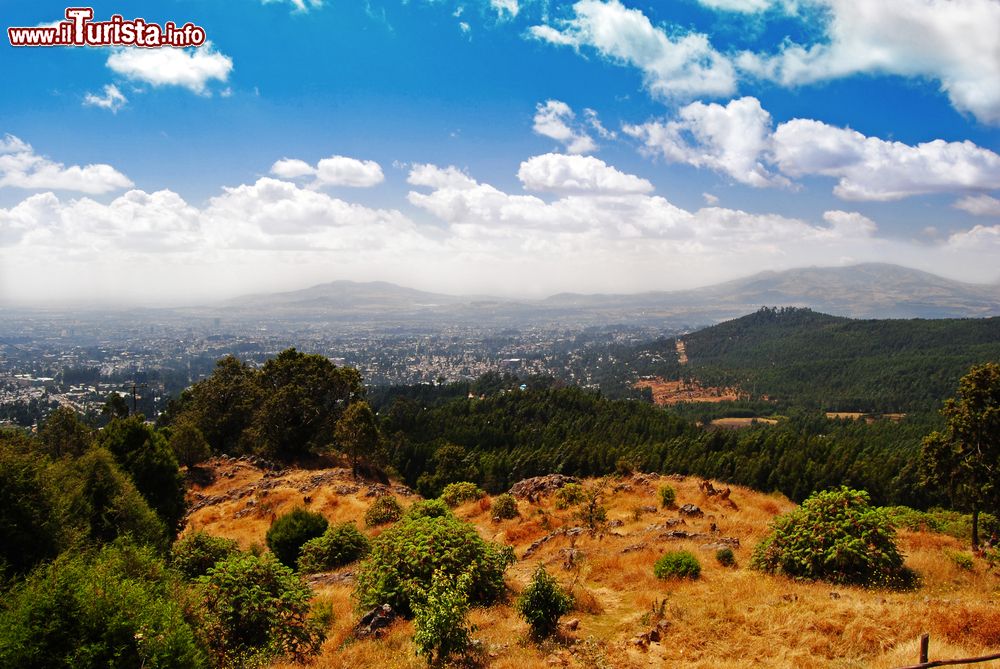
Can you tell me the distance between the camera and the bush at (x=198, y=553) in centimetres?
1664

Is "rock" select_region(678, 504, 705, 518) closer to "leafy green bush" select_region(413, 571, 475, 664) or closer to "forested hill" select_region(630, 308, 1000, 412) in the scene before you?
"leafy green bush" select_region(413, 571, 475, 664)

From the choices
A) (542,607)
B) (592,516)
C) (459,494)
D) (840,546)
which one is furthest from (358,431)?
(840,546)

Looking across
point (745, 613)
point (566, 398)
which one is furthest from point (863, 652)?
point (566, 398)

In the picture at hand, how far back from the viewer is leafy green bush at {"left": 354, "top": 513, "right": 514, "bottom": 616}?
11812 mm

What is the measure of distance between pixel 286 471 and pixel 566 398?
2343 inches

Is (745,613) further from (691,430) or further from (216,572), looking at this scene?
(691,430)

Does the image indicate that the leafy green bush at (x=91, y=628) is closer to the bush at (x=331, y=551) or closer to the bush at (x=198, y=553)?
the bush at (x=198, y=553)

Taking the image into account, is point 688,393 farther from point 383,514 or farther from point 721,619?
point 721,619

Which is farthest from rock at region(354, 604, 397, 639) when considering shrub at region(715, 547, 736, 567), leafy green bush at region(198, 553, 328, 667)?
shrub at region(715, 547, 736, 567)

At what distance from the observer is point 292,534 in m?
19.8

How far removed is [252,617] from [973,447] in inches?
975

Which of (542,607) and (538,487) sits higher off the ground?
(542,607)

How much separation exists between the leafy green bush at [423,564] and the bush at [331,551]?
6.28m

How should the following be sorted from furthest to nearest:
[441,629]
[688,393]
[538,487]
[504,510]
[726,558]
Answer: [688,393] < [538,487] < [504,510] < [726,558] < [441,629]
